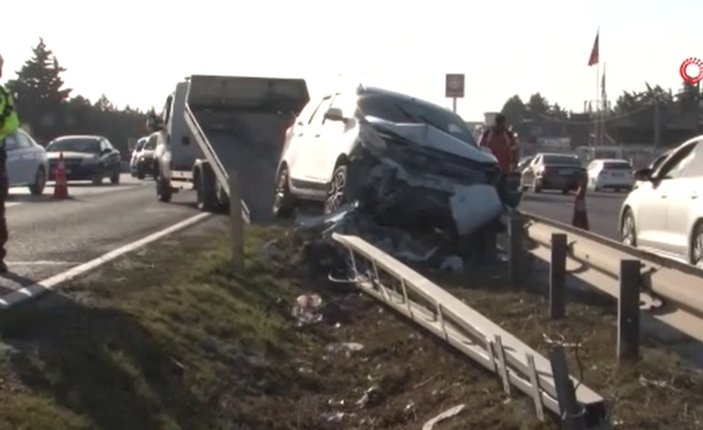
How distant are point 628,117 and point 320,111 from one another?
107 metres

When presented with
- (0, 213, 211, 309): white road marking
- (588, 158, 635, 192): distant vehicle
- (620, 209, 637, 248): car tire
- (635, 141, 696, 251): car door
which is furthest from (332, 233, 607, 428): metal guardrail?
(588, 158, 635, 192): distant vehicle

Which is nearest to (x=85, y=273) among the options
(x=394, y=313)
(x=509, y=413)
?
(x=394, y=313)

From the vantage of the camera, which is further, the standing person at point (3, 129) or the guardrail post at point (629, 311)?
the standing person at point (3, 129)

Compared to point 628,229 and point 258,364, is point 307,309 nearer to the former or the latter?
point 258,364

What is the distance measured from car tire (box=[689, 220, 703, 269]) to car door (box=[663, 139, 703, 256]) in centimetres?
12

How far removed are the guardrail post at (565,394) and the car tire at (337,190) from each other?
31.0ft

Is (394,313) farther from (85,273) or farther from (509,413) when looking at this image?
(509,413)

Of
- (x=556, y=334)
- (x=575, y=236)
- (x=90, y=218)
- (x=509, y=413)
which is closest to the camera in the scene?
(x=509, y=413)

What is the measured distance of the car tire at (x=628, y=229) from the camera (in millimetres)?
17625

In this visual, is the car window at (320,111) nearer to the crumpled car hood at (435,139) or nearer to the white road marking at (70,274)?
the white road marking at (70,274)

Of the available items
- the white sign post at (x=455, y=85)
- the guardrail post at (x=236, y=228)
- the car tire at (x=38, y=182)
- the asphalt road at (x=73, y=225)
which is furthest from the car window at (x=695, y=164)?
the white sign post at (x=455, y=85)

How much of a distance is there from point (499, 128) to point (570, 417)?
15541 mm

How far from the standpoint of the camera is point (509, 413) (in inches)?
321

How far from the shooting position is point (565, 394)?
290 inches
